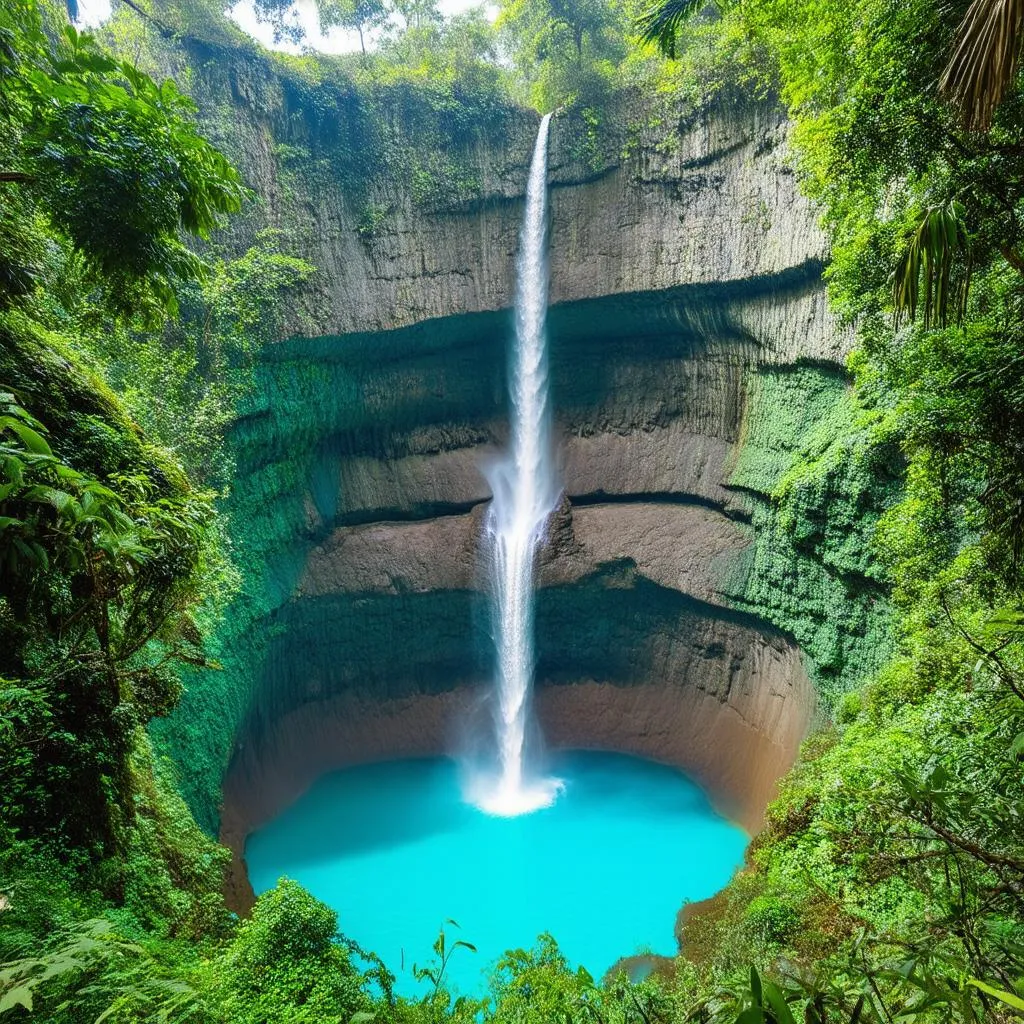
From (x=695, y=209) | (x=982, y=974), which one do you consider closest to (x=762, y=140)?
(x=695, y=209)

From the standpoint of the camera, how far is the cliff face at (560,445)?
13758 millimetres

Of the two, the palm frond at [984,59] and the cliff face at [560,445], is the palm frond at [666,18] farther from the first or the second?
the palm frond at [984,59]

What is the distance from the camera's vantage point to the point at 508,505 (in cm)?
1777

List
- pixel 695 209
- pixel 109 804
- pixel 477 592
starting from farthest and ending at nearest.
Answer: pixel 477 592 < pixel 695 209 < pixel 109 804

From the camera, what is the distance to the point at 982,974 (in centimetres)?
173

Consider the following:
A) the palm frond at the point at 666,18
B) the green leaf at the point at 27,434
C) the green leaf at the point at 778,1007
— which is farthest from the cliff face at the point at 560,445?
the green leaf at the point at 778,1007

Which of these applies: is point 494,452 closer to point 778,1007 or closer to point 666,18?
point 666,18

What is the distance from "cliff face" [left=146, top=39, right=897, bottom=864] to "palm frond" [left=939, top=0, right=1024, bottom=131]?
A: 418 inches

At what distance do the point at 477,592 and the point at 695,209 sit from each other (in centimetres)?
1078

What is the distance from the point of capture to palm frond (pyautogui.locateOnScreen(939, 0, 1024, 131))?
2.43 meters

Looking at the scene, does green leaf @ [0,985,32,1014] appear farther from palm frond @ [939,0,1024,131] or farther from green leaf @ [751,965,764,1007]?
palm frond @ [939,0,1024,131]

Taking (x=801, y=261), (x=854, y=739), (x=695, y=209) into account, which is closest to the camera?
(x=854, y=739)

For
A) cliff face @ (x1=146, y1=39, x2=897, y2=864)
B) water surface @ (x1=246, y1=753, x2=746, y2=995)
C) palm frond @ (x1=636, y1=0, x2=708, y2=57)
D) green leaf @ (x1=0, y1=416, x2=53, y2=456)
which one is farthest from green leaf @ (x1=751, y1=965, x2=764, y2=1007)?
cliff face @ (x1=146, y1=39, x2=897, y2=864)

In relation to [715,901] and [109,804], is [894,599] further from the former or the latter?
[109,804]
